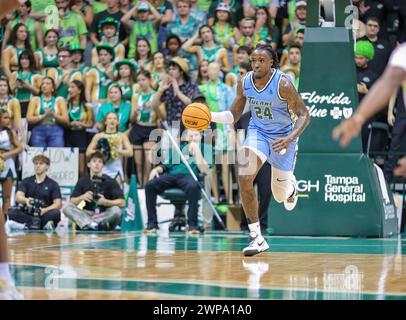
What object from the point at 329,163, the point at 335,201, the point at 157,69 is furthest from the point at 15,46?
the point at 335,201

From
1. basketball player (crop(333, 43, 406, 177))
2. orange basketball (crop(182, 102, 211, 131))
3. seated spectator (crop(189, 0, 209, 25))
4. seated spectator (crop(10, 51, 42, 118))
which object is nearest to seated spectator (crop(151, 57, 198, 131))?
seated spectator (crop(189, 0, 209, 25))

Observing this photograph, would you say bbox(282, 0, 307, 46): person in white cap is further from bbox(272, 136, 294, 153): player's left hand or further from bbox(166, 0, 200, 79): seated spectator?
bbox(272, 136, 294, 153): player's left hand

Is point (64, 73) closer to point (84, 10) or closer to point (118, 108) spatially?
point (118, 108)

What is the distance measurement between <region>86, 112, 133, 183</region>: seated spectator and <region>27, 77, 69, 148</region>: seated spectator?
0.97 meters

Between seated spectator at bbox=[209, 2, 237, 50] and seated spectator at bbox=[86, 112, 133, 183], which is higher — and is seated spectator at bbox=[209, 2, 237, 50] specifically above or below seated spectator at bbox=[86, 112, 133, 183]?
above

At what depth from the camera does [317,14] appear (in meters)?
15.0

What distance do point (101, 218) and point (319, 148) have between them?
169 inches

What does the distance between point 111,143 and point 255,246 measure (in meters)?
6.29

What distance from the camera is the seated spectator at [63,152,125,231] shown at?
1636 cm

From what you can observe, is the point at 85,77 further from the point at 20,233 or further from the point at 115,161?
the point at 20,233

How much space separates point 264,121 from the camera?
468 inches

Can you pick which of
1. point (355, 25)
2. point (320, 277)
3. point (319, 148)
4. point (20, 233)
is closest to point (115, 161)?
point (20, 233)

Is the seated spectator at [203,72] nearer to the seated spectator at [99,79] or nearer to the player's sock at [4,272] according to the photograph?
the seated spectator at [99,79]

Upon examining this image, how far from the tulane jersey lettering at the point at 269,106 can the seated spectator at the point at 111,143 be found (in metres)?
5.38
